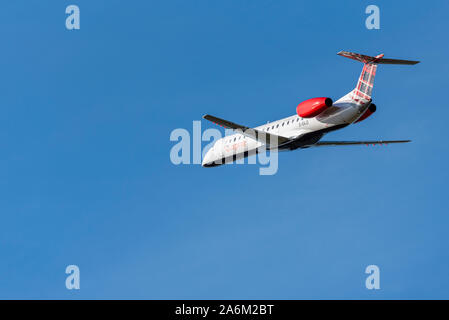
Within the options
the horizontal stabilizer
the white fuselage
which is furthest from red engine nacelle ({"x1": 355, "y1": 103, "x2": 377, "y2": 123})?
the horizontal stabilizer

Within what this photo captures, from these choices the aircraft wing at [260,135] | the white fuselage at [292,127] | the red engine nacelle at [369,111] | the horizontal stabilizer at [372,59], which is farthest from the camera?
the red engine nacelle at [369,111]

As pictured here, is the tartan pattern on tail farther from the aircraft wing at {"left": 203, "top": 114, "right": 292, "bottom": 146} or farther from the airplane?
the aircraft wing at {"left": 203, "top": 114, "right": 292, "bottom": 146}

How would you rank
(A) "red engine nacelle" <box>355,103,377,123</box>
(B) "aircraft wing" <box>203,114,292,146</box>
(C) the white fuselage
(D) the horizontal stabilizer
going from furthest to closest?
(A) "red engine nacelle" <box>355,103,377,123</box>
(B) "aircraft wing" <box>203,114,292,146</box>
(C) the white fuselage
(D) the horizontal stabilizer

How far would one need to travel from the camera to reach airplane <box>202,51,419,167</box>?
185ft

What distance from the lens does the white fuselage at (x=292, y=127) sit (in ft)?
187

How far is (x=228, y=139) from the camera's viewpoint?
67.2 meters

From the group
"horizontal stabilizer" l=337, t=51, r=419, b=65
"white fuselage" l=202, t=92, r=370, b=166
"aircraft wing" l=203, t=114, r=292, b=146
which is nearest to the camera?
"horizontal stabilizer" l=337, t=51, r=419, b=65

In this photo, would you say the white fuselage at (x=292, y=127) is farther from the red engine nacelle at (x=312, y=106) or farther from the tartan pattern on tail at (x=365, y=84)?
the red engine nacelle at (x=312, y=106)

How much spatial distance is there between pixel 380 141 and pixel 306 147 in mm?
7951

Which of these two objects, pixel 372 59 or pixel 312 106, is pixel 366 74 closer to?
pixel 372 59

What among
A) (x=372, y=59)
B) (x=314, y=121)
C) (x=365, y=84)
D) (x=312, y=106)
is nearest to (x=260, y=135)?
(x=314, y=121)

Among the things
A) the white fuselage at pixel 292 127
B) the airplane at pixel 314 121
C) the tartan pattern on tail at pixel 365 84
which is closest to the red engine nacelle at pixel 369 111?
the airplane at pixel 314 121
